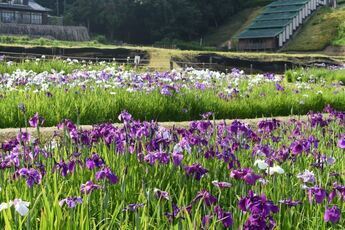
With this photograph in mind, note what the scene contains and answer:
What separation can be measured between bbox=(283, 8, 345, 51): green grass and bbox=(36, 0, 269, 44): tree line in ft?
39.8

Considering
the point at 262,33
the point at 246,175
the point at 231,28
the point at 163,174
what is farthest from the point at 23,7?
the point at 246,175

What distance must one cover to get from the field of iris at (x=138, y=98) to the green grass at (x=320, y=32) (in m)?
36.9

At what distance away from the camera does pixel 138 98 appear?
843cm

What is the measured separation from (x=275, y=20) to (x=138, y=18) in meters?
14.3

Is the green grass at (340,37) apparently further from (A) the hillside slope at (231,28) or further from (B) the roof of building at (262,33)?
(A) the hillside slope at (231,28)

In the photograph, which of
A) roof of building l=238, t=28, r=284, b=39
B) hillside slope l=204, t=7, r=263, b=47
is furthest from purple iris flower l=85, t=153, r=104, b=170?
hillside slope l=204, t=7, r=263, b=47

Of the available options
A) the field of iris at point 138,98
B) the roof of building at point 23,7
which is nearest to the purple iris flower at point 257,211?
the field of iris at point 138,98

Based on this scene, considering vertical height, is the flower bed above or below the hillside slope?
below

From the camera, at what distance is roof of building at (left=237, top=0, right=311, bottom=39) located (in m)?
49.3

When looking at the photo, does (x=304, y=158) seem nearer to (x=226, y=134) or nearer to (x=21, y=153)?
(x=226, y=134)

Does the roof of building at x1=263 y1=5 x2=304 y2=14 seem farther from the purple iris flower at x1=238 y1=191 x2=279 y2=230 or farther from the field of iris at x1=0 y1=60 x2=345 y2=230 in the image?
the purple iris flower at x1=238 y1=191 x2=279 y2=230

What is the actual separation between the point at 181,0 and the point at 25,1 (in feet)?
53.5

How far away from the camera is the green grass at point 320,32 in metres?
46.3

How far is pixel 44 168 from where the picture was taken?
3.29m
